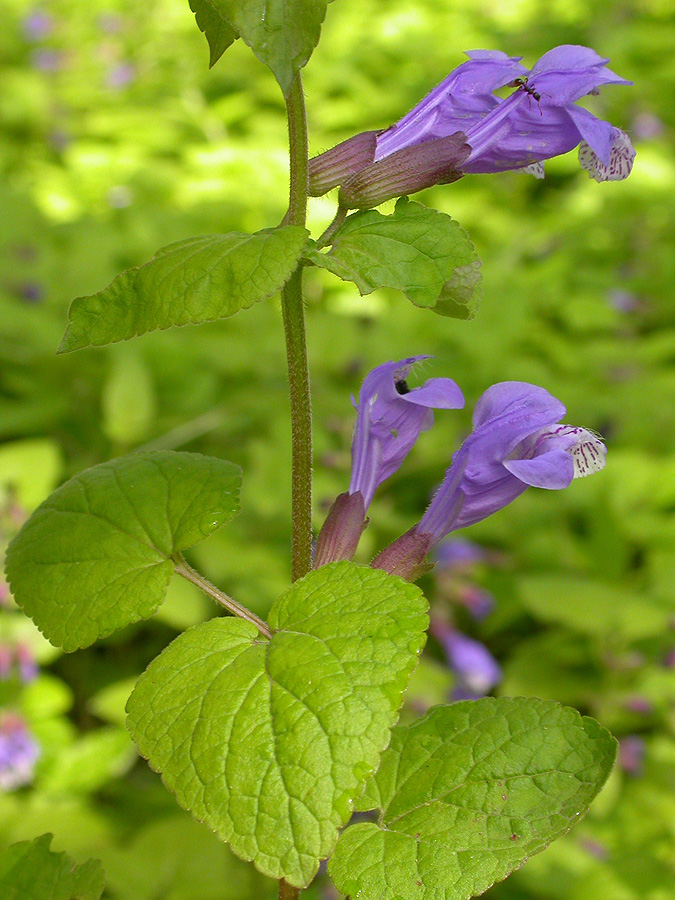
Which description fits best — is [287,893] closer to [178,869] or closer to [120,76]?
[178,869]

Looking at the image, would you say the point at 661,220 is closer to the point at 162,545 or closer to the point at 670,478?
the point at 670,478

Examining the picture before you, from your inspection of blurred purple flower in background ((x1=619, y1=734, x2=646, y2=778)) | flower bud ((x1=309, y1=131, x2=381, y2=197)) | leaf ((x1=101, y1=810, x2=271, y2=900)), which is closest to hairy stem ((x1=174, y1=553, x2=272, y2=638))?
flower bud ((x1=309, y1=131, x2=381, y2=197))

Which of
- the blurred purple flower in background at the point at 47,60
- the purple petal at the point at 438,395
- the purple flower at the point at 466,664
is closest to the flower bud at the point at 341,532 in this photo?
the purple petal at the point at 438,395

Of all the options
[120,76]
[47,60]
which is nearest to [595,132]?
[120,76]

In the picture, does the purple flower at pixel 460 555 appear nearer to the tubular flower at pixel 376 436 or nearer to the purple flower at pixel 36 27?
the tubular flower at pixel 376 436

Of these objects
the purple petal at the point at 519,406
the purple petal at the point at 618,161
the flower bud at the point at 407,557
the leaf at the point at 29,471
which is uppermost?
the purple petal at the point at 618,161

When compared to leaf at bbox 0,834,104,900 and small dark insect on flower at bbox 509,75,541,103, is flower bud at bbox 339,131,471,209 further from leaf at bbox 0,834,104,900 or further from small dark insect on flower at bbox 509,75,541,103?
leaf at bbox 0,834,104,900

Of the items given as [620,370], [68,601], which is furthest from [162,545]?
[620,370]
